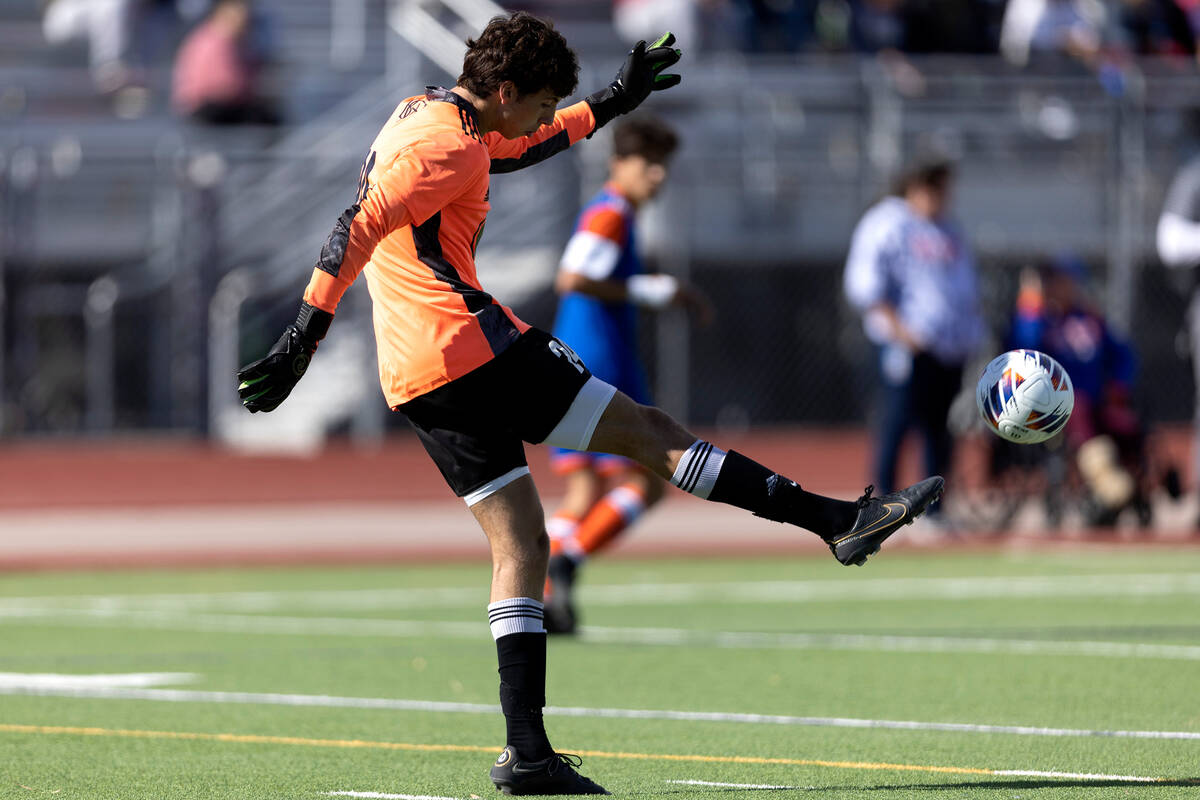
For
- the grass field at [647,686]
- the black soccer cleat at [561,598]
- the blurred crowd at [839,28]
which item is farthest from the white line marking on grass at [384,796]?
the blurred crowd at [839,28]

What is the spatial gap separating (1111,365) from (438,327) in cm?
1035

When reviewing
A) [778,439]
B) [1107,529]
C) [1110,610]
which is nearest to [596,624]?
[1110,610]

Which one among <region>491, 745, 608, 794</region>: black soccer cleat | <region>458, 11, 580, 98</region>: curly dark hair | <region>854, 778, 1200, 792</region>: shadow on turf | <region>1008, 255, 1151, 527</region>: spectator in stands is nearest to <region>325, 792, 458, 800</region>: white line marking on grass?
<region>491, 745, 608, 794</region>: black soccer cleat

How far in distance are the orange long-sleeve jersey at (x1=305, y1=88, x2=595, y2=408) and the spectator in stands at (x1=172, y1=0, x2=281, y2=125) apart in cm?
1340

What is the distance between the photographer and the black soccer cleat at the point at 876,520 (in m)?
6.03

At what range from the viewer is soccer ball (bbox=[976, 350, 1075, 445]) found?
260 inches

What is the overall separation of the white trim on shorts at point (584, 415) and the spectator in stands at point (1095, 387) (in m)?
9.71

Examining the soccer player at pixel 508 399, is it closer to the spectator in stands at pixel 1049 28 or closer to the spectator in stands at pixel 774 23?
the spectator in stands at pixel 774 23

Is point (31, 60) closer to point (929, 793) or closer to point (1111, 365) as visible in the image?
point (1111, 365)

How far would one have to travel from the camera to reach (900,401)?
1470 cm

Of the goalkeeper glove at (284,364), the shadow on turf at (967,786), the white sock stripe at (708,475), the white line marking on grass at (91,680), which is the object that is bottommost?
the white line marking on grass at (91,680)

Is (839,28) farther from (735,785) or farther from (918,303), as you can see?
(735,785)

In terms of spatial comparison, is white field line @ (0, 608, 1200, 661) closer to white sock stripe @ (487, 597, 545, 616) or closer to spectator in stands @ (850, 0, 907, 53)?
white sock stripe @ (487, 597, 545, 616)

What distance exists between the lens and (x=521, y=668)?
237 inches
